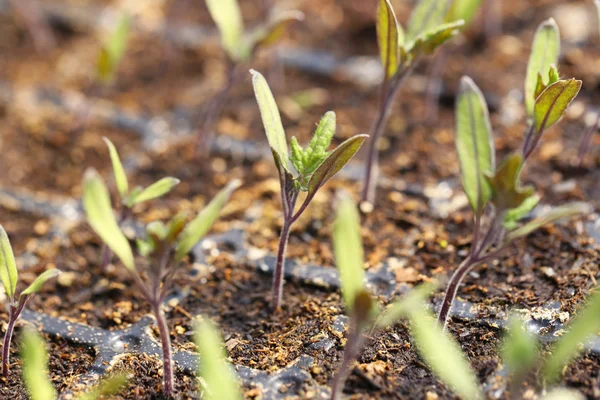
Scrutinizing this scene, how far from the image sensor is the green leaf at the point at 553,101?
886 mm

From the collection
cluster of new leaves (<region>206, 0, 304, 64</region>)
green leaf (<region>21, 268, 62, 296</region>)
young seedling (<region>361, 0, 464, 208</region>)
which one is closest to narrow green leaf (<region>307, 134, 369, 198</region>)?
young seedling (<region>361, 0, 464, 208</region>)

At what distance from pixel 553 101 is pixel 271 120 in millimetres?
390

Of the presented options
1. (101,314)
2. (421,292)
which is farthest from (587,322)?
(101,314)

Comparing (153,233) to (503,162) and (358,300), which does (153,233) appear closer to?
(358,300)

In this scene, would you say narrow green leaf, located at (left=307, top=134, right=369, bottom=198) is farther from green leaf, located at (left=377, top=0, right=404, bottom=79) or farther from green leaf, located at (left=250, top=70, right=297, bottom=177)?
green leaf, located at (left=377, top=0, right=404, bottom=79)

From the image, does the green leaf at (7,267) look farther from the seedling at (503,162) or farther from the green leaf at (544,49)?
the green leaf at (544,49)

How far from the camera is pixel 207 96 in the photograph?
169 cm

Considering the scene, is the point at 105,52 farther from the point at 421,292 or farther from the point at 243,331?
the point at 421,292

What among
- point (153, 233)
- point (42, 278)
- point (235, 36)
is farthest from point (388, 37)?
point (42, 278)

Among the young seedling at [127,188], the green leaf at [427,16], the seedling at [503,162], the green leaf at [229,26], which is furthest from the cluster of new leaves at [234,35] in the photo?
the seedling at [503,162]

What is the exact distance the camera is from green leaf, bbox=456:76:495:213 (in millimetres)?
860

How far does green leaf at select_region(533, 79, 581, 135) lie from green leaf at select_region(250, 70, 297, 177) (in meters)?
0.36

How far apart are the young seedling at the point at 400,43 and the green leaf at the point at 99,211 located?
1.63ft

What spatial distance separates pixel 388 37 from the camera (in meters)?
1.03
